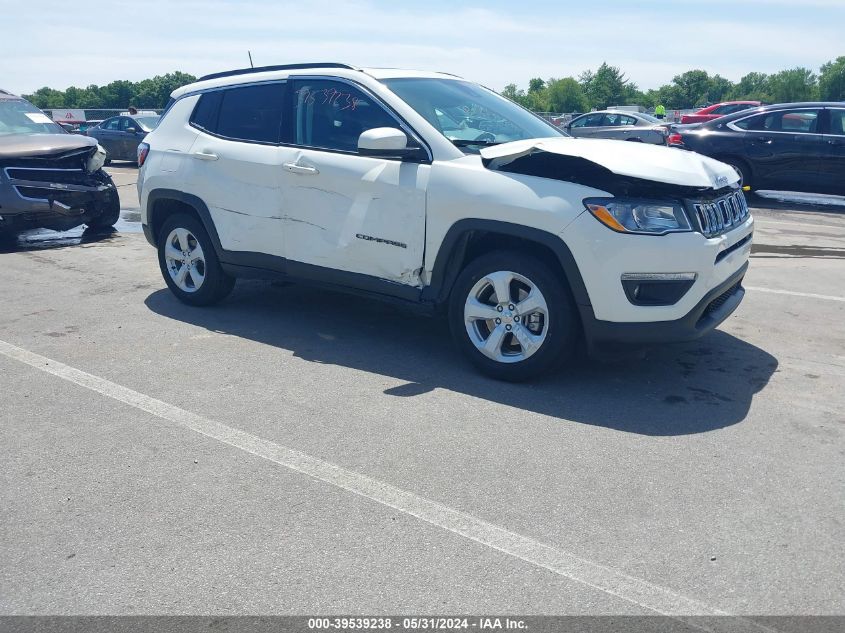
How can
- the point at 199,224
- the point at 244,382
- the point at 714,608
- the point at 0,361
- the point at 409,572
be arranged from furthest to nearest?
the point at 199,224
the point at 0,361
the point at 244,382
the point at 409,572
the point at 714,608

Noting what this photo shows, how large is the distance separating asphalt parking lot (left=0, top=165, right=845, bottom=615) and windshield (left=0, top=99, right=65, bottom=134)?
482cm

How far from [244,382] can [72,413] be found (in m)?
0.97

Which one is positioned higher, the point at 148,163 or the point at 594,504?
the point at 148,163

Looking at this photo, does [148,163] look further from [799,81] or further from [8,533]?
[799,81]

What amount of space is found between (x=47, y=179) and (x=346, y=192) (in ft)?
18.1

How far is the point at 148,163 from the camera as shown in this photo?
7066mm

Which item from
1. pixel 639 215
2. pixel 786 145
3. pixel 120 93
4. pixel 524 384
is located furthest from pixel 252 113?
pixel 120 93

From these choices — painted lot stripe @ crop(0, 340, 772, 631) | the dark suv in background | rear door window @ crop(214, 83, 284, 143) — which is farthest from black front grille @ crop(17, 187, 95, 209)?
the dark suv in background

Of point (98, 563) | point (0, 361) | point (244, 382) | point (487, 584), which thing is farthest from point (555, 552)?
point (0, 361)

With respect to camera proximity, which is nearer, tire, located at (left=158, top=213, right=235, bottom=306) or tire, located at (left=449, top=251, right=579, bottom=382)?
tire, located at (left=449, top=251, right=579, bottom=382)

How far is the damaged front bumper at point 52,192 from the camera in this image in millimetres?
9453

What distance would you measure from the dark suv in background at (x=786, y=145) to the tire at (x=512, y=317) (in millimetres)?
9783

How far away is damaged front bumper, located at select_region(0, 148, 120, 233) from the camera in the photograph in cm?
945

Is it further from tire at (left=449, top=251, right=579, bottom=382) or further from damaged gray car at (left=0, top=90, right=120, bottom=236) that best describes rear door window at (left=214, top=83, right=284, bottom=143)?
damaged gray car at (left=0, top=90, right=120, bottom=236)
